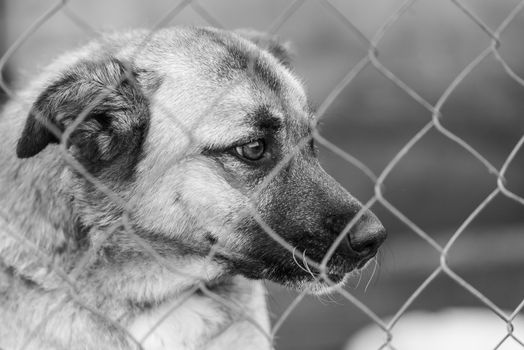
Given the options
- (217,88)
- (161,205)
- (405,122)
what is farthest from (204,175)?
(405,122)

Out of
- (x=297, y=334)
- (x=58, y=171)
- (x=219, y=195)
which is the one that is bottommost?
(x=297, y=334)

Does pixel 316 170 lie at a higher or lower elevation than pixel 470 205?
higher

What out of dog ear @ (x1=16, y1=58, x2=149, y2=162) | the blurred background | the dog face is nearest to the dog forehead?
the dog face

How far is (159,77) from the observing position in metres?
3.15

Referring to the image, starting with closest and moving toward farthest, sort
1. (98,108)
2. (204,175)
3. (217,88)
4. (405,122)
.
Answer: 1. (98,108)
2. (204,175)
3. (217,88)
4. (405,122)

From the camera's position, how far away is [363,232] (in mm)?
2895

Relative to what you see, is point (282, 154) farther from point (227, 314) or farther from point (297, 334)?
point (297, 334)

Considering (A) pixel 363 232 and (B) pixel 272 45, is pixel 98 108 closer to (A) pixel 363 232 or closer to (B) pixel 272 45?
(A) pixel 363 232

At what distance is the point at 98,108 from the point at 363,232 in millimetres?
1077

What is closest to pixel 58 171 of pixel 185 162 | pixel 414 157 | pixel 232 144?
pixel 185 162

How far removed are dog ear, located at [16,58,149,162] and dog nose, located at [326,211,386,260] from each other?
83 cm

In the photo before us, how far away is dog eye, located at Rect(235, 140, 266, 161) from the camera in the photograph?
120 inches

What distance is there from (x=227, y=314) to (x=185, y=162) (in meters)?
0.73

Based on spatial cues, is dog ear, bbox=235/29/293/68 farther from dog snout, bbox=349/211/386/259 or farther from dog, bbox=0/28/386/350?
dog snout, bbox=349/211/386/259
